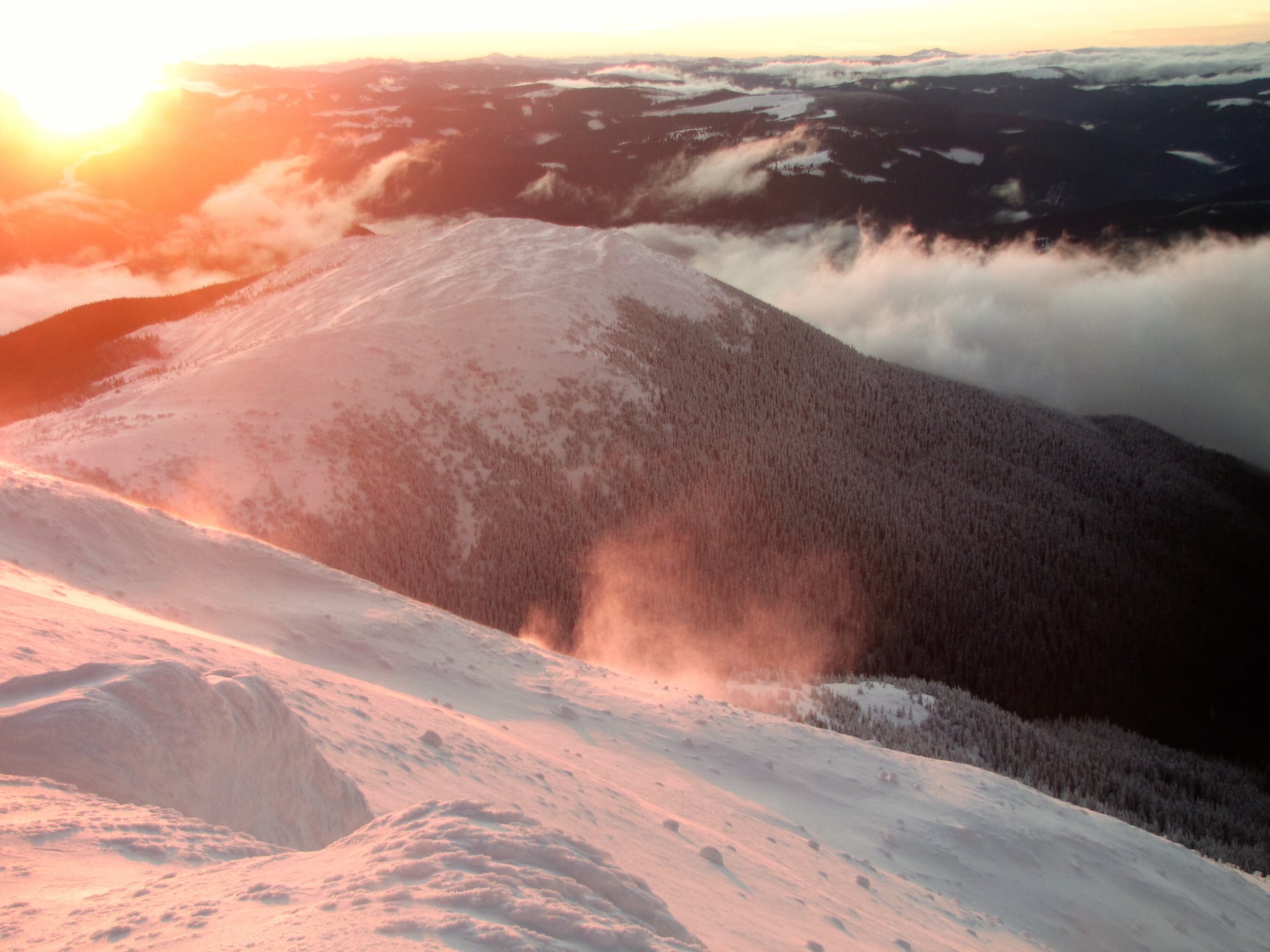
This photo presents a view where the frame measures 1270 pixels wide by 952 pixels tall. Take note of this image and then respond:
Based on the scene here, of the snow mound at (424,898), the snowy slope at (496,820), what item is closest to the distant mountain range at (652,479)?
the snowy slope at (496,820)

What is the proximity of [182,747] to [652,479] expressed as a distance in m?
35.8

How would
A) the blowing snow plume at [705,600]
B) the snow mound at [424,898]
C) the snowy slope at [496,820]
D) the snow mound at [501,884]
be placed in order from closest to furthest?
A: the snow mound at [424,898] < the snow mound at [501,884] < the snowy slope at [496,820] < the blowing snow plume at [705,600]

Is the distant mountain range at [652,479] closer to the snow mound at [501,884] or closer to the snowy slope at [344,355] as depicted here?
the snowy slope at [344,355]

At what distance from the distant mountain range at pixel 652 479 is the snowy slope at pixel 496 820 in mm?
16368

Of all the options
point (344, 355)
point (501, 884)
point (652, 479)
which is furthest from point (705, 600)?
point (501, 884)

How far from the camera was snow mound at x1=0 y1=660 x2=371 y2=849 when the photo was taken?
6.02 meters

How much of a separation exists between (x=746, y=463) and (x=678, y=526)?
25.4 ft

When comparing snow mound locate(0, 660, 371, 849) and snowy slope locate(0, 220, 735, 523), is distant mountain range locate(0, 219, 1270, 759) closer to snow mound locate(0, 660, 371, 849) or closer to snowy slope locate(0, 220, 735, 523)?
snowy slope locate(0, 220, 735, 523)

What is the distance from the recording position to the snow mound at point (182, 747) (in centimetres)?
602

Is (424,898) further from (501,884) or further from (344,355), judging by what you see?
(344,355)

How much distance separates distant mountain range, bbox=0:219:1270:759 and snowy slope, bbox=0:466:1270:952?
16368 millimetres

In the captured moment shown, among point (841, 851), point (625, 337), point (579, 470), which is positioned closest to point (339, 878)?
point (841, 851)

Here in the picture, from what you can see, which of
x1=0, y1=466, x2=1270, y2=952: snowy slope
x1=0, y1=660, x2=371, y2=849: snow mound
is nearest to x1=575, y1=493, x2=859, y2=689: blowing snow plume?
x1=0, y1=466, x2=1270, y2=952: snowy slope

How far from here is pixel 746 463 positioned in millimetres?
46562
